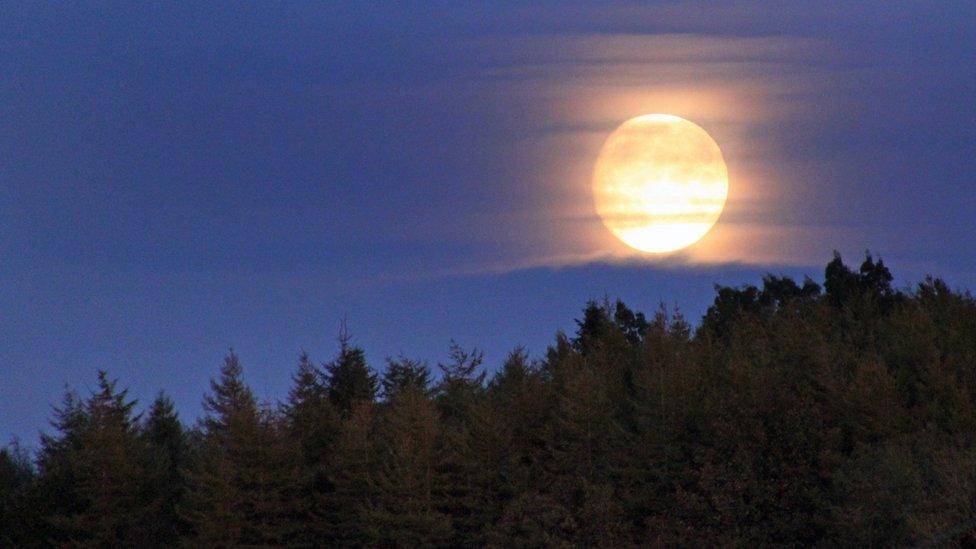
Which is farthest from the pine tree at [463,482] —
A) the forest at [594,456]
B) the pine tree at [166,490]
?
the pine tree at [166,490]

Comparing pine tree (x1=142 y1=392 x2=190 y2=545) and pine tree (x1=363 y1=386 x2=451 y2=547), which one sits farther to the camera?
pine tree (x1=142 y1=392 x2=190 y2=545)

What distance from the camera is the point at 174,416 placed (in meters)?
43.8

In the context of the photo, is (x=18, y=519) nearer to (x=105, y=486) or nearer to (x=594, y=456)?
(x=105, y=486)

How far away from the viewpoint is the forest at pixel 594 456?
25.7 m

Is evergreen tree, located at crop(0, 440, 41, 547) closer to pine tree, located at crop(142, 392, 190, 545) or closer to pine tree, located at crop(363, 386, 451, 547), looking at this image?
pine tree, located at crop(142, 392, 190, 545)

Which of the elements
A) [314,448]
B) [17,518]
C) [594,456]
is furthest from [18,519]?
[594,456]

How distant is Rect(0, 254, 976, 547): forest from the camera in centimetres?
2567

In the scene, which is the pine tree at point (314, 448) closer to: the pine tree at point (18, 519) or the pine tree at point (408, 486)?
the pine tree at point (408, 486)

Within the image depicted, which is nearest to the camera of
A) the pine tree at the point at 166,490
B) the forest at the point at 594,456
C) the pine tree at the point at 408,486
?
the forest at the point at 594,456

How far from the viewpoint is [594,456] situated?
96.0 ft

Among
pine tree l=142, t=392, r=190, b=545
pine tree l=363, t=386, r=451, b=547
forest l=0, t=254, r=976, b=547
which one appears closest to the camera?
forest l=0, t=254, r=976, b=547

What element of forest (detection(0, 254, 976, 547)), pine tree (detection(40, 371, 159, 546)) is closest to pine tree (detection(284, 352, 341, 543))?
forest (detection(0, 254, 976, 547))

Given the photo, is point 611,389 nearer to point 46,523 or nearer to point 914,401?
point 914,401

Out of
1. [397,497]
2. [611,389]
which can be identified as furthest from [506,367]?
[397,497]
